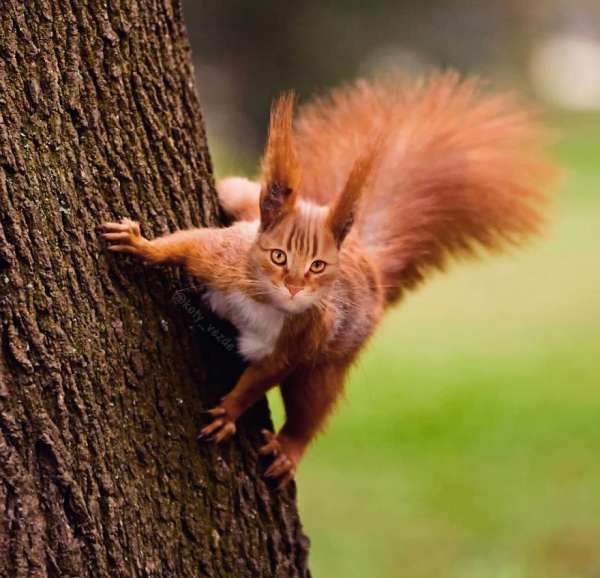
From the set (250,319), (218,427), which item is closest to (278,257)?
(250,319)

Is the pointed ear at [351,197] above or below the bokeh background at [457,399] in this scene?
above

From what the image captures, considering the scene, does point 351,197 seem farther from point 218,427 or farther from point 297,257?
point 218,427

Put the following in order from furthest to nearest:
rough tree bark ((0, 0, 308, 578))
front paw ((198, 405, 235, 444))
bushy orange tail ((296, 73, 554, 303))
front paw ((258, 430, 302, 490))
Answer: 1. bushy orange tail ((296, 73, 554, 303))
2. front paw ((258, 430, 302, 490))
3. front paw ((198, 405, 235, 444))
4. rough tree bark ((0, 0, 308, 578))

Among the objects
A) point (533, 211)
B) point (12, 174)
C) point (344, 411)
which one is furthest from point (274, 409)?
point (12, 174)

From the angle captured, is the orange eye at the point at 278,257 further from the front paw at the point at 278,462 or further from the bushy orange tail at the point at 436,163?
the bushy orange tail at the point at 436,163

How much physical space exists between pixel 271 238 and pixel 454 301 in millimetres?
7872

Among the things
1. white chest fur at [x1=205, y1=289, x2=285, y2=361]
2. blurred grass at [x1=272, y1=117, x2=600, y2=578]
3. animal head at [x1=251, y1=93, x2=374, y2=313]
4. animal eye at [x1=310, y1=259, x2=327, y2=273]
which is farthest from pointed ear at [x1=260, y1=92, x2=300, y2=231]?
blurred grass at [x1=272, y1=117, x2=600, y2=578]

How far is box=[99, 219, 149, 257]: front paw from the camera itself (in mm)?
2373

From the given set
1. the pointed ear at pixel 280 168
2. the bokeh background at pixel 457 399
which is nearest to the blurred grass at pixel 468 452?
the bokeh background at pixel 457 399

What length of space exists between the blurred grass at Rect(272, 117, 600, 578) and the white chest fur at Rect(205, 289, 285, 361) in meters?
0.48

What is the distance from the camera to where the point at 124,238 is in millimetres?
2377

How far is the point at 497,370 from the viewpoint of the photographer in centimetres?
752

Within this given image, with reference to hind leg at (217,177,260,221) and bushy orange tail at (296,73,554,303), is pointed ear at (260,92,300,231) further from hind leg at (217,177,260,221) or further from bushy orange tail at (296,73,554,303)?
bushy orange tail at (296,73,554,303)

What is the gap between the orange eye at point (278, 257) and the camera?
2.38 metres
